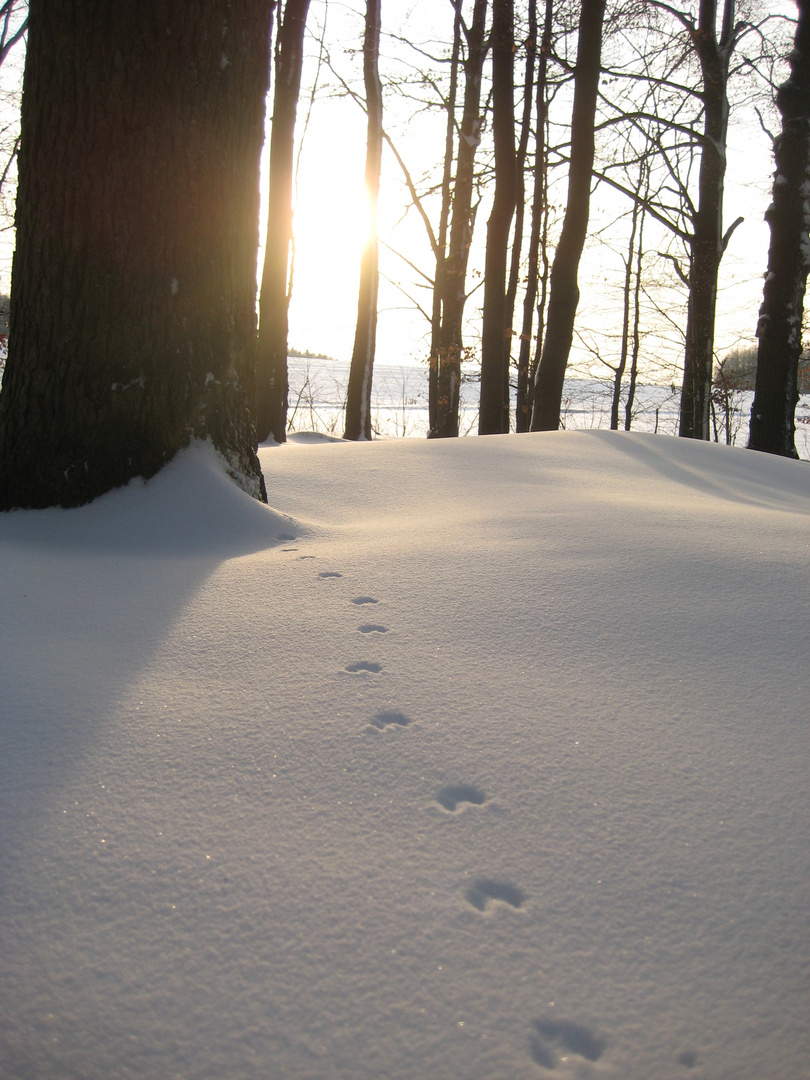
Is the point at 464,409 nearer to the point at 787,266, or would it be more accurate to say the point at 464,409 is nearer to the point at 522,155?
the point at 522,155

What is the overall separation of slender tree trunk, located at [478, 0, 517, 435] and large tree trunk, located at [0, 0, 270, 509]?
582cm

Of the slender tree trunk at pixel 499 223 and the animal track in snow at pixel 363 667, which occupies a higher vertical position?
the slender tree trunk at pixel 499 223

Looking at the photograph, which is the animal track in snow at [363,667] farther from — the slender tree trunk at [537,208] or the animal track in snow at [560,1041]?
the slender tree trunk at [537,208]

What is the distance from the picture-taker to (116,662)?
61.1 inches

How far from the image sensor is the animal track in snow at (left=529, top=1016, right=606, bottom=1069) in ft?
2.51

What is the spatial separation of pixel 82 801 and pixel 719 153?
10666 millimetres

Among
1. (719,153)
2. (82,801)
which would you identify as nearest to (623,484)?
(82,801)

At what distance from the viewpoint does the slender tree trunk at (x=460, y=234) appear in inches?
396

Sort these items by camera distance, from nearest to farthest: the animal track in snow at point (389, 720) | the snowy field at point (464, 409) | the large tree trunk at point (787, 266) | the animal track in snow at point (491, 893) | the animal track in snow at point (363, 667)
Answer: the animal track in snow at point (491, 893)
the animal track in snow at point (389, 720)
the animal track in snow at point (363, 667)
the large tree trunk at point (787, 266)
the snowy field at point (464, 409)

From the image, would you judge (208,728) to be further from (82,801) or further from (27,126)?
(27,126)

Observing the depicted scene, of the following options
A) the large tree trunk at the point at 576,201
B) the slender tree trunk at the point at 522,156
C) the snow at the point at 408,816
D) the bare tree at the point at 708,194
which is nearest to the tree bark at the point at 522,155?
the slender tree trunk at the point at 522,156

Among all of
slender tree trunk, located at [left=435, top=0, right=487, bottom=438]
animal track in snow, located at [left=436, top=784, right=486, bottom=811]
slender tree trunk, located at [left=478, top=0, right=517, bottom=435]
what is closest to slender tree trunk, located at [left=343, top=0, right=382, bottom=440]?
slender tree trunk, located at [left=435, top=0, right=487, bottom=438]

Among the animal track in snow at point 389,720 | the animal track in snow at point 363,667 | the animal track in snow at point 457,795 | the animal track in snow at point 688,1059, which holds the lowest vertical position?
the animal track in snow at point 688,1059

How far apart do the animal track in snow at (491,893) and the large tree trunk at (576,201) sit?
7541mm
